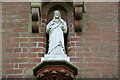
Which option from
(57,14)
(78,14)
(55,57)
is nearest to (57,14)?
(57,14)

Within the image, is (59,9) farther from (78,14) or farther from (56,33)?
(56,33)

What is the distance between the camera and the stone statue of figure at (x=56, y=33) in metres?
8.31

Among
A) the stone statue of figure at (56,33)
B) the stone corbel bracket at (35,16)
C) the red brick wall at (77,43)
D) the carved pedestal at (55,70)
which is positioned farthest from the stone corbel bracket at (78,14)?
the carved pedestal at (55,70)

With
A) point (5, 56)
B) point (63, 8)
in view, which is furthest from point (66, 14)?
point (5, 56)

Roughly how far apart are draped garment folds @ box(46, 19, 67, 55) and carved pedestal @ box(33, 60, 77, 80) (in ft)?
0.76

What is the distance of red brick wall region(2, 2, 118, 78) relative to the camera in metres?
8.48

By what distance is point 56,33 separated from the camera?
8562 mm

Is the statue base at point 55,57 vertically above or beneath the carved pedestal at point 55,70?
above

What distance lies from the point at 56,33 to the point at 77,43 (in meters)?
0.47

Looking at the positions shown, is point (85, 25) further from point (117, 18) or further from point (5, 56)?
point (5, 56)

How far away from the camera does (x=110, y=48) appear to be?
28.7ft

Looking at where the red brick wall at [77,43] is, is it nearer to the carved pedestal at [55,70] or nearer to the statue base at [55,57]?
the carved pedestal at [55,70]

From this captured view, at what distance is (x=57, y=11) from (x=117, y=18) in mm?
1147

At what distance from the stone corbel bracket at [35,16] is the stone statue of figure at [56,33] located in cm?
21
